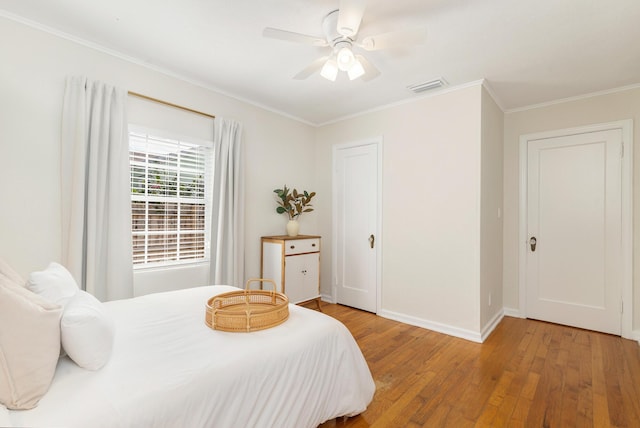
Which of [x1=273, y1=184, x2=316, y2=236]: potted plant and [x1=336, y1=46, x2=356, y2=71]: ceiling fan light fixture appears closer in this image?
[x1=336, y1=46, x2=356, y2=71]: ceiling fan light fixture

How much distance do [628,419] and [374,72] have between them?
2800 millimetres

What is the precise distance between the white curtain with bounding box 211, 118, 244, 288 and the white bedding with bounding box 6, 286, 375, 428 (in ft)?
4.32

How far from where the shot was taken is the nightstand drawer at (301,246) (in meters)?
3.58

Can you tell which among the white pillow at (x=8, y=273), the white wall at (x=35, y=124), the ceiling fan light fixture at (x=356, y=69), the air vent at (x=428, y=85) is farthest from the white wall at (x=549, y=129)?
the white pillow at (x=8, y=273)

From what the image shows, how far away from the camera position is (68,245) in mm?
2291

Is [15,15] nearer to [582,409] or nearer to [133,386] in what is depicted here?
[133,386]

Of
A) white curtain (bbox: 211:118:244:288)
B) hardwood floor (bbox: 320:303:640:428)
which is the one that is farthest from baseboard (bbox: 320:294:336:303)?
white curtain (bbox: 211:118:244:288)

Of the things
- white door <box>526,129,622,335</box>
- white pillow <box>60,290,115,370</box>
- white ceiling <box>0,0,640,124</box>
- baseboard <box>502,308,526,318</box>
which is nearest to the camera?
white pillow <box>60,290,115,370</box>

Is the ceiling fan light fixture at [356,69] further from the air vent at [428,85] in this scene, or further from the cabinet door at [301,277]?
the cabinet door at [301,277]

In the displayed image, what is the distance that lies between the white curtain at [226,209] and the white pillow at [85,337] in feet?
6.23

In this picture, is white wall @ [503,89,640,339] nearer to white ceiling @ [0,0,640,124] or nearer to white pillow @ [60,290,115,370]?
white ceiling @ [0,0,640,124]

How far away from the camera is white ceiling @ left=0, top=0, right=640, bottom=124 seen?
1.99 meters

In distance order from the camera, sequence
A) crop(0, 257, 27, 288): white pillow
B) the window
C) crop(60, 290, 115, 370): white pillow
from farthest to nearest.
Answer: the window < crop(0, 257, 27, 288): white pillow < crop(60, 290, 115, 370): white pillow

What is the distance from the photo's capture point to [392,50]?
2492 mm
